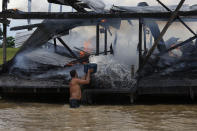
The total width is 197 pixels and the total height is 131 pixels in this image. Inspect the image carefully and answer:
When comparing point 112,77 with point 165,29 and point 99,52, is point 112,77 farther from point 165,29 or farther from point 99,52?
point 99,52

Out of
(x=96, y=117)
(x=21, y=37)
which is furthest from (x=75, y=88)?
(x=21, y=37)

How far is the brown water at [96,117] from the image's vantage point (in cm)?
759

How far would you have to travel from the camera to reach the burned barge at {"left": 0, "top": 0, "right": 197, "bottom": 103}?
35.2ft

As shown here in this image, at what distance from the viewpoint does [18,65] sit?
1240 cm

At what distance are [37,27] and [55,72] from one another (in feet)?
6.61

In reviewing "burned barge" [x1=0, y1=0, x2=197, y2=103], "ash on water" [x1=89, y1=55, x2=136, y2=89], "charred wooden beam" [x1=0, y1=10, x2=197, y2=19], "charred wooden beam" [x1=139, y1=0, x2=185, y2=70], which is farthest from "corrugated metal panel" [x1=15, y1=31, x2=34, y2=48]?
"charred wooden beam" [x1=139, y1=0, x2=185, y2=70]

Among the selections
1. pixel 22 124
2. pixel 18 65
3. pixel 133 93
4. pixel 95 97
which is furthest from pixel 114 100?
pixel 22 124

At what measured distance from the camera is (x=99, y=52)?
13.4 metres

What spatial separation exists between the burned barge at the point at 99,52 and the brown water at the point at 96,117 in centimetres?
52

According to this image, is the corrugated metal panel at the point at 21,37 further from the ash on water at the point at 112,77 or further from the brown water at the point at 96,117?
the ash on water at the point at 112,77

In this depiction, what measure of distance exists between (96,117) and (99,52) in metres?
4.83

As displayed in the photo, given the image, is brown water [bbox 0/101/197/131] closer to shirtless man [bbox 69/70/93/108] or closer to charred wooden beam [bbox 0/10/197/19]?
shirtless man [bbox 69/70/93/108]

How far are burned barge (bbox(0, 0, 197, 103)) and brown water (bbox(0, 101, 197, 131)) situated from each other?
52 cm

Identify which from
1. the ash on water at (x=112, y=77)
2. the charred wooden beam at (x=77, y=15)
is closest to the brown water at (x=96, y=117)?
the ash on water at (x=112, y=77)
